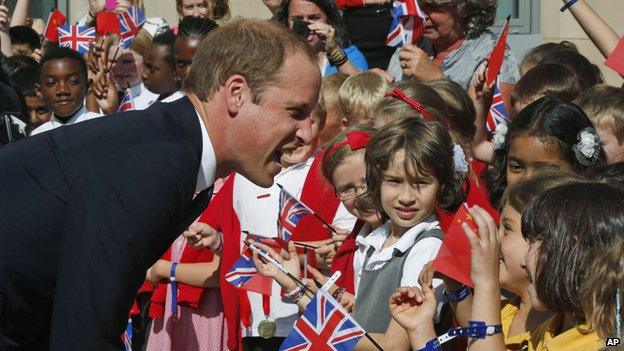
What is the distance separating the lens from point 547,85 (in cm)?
620

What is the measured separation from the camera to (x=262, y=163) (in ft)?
12.7

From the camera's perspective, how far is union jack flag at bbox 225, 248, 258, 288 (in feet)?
18.7

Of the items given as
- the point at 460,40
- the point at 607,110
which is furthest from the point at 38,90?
the point at 607,110

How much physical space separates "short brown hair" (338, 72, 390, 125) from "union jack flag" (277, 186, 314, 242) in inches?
36.1

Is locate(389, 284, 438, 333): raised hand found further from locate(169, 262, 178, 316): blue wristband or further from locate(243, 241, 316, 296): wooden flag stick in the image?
locate(169, 262, 178, 316): blue wristband

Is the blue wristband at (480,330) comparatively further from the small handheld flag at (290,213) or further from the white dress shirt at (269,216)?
the white dress shirt at (269,216)

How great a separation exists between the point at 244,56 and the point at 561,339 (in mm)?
1297

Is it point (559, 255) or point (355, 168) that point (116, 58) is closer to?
point (355, 168)

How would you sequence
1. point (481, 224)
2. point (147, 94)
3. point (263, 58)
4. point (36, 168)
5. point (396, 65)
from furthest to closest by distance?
point (147, 94) → point (396, 65) → point (481, 224) → point (263, 58) → point (36, 168)

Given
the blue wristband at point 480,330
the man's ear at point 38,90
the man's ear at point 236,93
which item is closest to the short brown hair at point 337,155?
the blue wristband at point 480,330

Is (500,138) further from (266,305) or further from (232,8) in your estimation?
(232,8)

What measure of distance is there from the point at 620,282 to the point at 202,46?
57.7 inches

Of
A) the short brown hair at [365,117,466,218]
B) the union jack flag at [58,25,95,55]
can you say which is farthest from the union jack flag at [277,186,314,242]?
the union jack flag at [58,25,95,55]

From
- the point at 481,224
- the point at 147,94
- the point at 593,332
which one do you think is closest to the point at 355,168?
the point at 481,224
